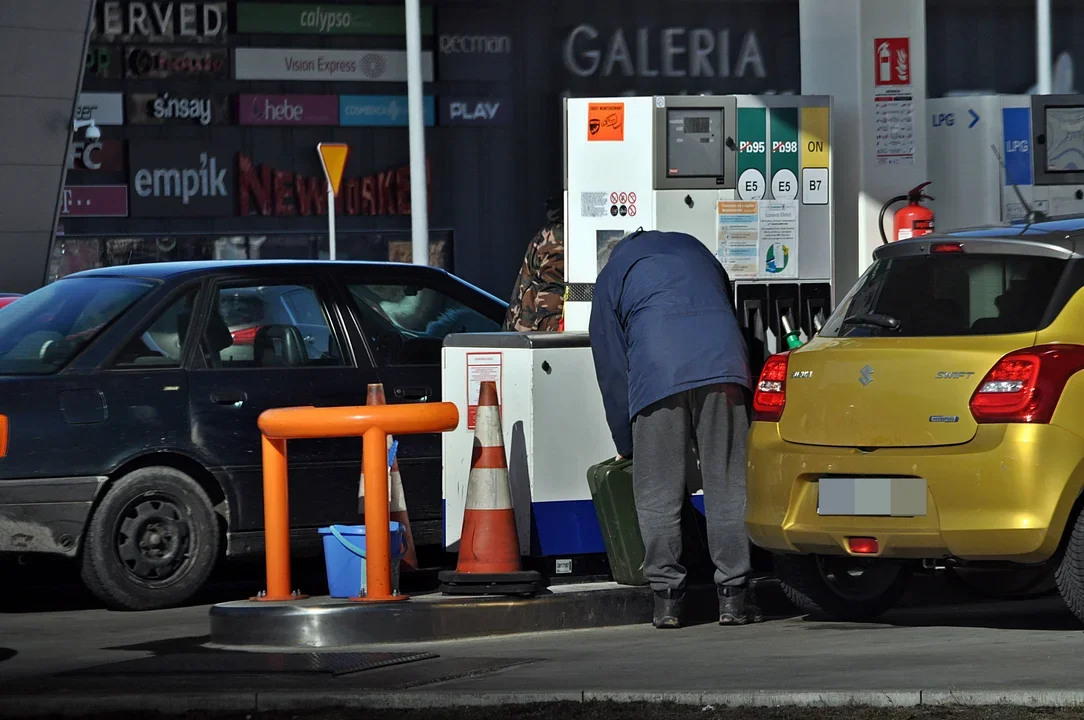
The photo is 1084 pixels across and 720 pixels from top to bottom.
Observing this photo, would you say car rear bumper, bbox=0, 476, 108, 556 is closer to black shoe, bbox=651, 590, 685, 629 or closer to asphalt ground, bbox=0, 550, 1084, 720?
asphalt ground, bbox=0, 550, 1084, 720

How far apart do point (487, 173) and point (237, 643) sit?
22.3m

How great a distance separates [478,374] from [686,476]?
1144 millimetres

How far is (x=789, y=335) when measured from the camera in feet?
31.0

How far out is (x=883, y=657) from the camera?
276 inches

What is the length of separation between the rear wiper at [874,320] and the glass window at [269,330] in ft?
9.71

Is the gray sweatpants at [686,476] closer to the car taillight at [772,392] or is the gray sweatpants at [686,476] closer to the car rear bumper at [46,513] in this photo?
the car taillight at [772,392]

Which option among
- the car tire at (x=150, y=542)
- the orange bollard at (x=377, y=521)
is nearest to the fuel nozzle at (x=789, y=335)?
the orange bollard at (x=377, y=521)

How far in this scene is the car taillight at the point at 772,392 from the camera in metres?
7.77

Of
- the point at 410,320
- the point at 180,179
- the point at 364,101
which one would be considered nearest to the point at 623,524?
the point at 410,320

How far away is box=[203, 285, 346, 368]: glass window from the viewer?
9.52 meters

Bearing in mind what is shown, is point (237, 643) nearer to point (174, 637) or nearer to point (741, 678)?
point (174, 637)

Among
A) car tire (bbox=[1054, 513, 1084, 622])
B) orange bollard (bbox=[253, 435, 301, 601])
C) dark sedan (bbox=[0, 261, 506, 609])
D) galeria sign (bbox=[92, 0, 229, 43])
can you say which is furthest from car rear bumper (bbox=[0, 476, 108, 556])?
galeria sign (bbox=[92, 0, 229, 43])

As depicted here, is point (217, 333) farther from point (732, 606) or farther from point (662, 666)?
point (662, 666)

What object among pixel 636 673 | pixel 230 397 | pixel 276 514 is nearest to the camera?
pixel 636 673
